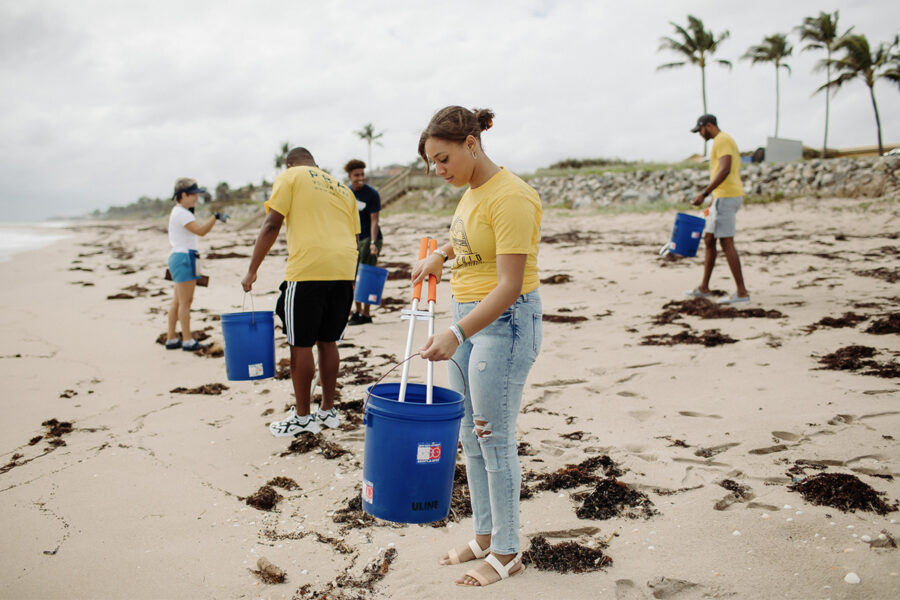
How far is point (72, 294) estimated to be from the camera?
9391 millimetres

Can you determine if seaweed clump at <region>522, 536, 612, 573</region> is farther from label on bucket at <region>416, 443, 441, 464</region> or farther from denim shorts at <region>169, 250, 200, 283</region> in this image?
denim shorts at <region>169, 250, 200, 283</region>

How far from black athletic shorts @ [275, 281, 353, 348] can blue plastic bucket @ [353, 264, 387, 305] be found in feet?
Answer: 8.94

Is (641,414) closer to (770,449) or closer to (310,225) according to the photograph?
(770,449)

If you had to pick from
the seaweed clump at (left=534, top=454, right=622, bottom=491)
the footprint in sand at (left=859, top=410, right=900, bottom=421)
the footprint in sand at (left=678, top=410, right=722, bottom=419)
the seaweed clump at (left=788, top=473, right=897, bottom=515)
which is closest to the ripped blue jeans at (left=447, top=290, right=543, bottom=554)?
the seaweed clump at (left=534, top=454, right=622, bottom=491)

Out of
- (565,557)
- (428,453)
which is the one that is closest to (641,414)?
(565,557)

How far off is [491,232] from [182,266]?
4.65 m

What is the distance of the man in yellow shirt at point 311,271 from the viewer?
3.69 m

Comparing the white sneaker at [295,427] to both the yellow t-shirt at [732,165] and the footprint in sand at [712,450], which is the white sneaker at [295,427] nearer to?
the footprint in sand at [712,450]

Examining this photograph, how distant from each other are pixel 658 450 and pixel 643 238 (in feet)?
27.1

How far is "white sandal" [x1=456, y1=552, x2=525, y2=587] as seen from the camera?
2.27m

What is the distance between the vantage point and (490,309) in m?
2.01

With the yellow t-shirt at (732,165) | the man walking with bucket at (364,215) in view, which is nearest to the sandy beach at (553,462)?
the man walking with bucket at (364,215)

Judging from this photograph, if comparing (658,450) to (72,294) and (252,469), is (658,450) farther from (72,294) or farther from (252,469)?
(72,294)

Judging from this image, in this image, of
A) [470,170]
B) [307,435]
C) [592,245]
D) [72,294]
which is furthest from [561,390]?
[72,294]
